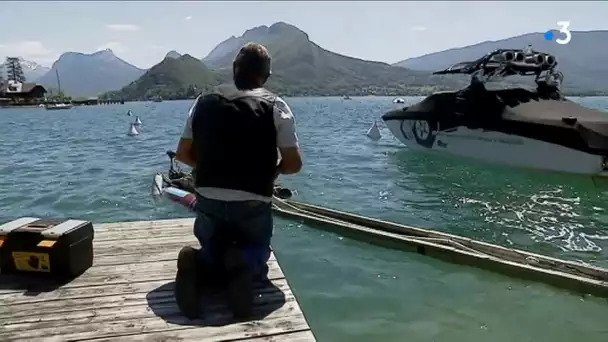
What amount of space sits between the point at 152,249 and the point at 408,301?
4070mm

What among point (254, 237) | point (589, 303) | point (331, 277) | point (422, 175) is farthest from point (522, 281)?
point (422, 175)

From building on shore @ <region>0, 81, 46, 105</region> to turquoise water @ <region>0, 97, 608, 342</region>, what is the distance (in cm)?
14583

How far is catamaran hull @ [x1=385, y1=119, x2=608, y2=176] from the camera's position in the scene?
17.7m

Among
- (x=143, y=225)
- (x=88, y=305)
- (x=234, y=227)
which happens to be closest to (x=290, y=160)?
(x=234, y=227)

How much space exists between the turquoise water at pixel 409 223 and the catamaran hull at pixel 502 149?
440 millimetres

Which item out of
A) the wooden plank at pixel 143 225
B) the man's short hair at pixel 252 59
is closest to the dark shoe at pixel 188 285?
the man's short hair at pixel 252 59

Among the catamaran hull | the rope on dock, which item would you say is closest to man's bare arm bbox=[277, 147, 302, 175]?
the rope on dock

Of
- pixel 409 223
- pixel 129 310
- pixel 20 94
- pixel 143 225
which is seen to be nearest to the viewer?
pixel 129 310

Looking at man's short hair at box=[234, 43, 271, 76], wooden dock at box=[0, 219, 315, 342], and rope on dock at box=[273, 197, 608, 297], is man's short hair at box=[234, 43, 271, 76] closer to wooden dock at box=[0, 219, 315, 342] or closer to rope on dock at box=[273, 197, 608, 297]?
wooden dock at box=[0, 219, 315, 342]

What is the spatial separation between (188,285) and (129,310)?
53 centimetres

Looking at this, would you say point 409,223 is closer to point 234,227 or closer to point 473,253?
point 473,253

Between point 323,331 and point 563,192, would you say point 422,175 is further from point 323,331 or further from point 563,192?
point 323,331

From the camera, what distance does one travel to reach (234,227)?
4500 mm

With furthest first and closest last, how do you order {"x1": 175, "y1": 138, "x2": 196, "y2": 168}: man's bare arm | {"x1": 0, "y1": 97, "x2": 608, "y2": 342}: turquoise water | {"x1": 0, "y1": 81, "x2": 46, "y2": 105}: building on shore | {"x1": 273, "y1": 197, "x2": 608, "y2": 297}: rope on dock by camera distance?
{"x1": 0, "y1": 81, "x2": 46, "y2": 105}: building on shore < {"x1": 273, "y1": 197, "x2": 608, "y2": 297}: rope on dock < {"x1": 0, "y1": 97, "x2": 608, "y2": 342}: turquoise water < {"x1": 175, "y1": 138, "x2": 196, "y2": 168}: man's bare arm
